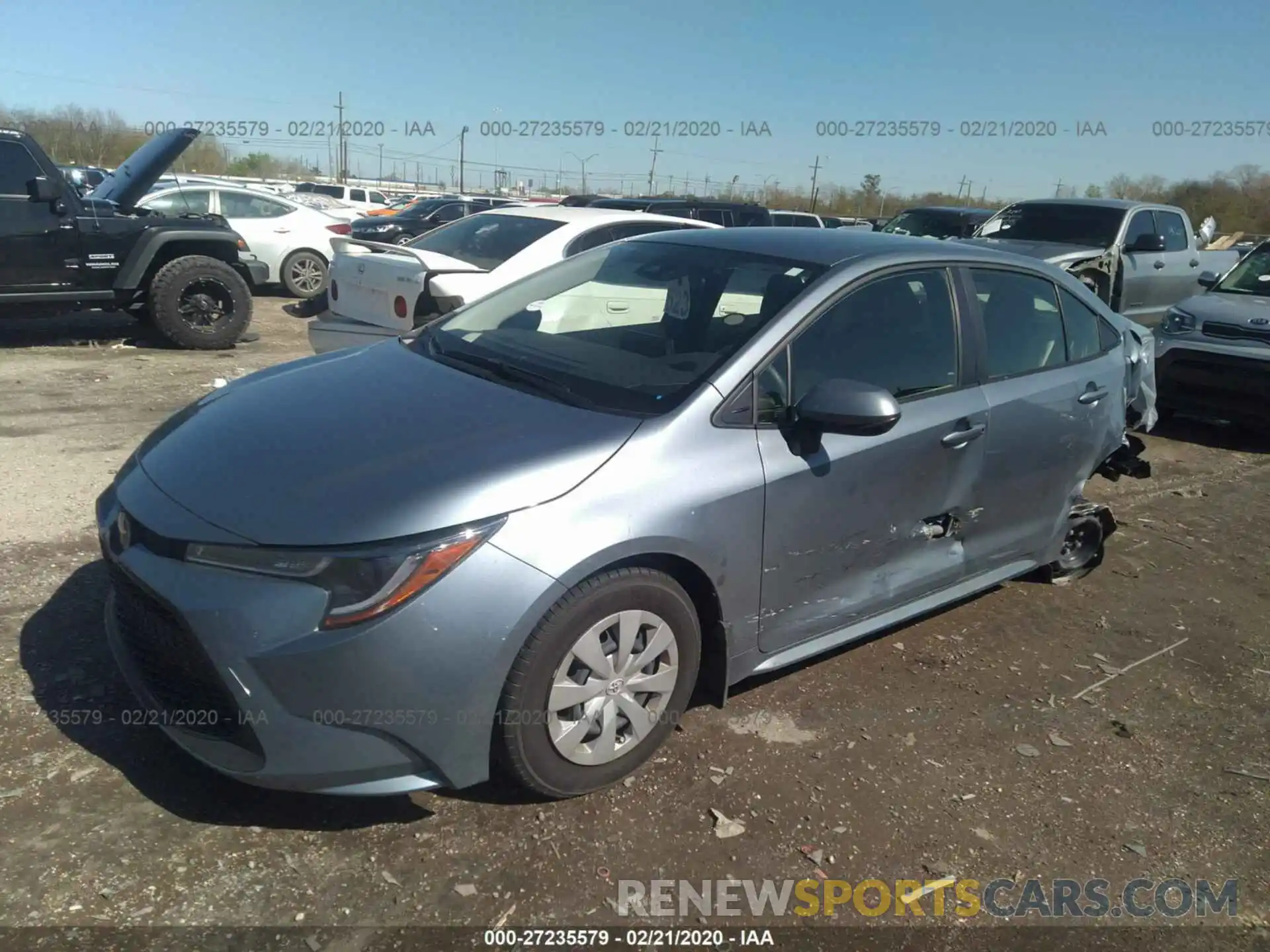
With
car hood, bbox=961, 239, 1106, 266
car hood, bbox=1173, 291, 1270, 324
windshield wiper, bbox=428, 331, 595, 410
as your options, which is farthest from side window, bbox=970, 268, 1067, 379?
car hood, bbox=961, 239, 1106, 266

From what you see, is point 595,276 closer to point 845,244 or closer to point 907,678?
point 845,244

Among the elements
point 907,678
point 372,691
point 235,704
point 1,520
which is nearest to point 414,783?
point 372,691

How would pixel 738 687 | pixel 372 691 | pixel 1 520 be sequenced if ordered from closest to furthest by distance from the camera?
1. pixel 372 691
2. pixel 738 687
3. pixel 1 520

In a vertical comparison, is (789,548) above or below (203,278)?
below

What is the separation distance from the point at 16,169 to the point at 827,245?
7591 millimetres

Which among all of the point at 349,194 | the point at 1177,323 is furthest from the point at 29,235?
the point at 349,194

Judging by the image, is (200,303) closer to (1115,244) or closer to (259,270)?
(259,270)

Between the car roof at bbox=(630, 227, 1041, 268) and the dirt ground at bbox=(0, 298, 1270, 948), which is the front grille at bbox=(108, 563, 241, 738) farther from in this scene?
the car roof at bbox=(630, 227, 1041, 268)

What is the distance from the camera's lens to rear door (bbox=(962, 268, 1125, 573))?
3.73m

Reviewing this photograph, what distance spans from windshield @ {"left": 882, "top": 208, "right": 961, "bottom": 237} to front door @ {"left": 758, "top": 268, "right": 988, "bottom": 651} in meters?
11.6

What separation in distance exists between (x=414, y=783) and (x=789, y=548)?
53.5 inches

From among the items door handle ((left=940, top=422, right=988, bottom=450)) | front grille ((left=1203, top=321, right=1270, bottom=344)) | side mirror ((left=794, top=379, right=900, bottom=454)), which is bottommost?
door handle ((left=940, top=422, right=988, bottom=450))

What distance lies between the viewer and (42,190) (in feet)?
25.9

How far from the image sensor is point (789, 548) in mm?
3020
